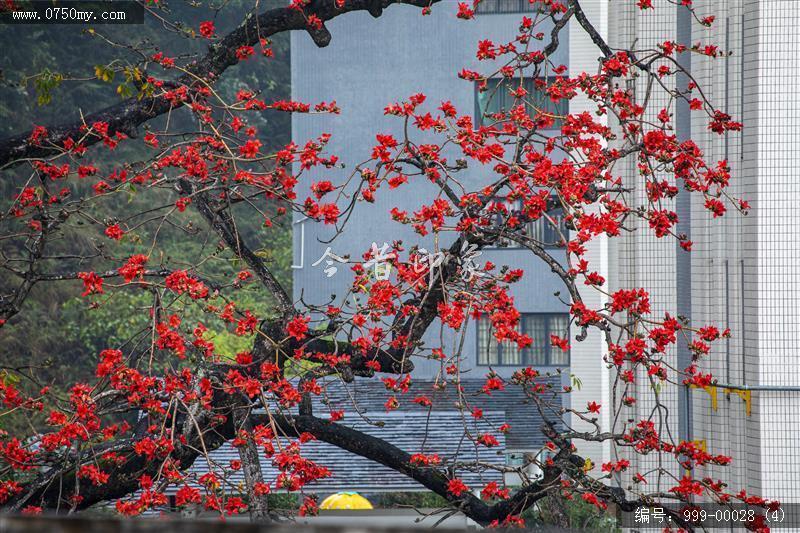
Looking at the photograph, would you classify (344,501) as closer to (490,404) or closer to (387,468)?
(387,468)

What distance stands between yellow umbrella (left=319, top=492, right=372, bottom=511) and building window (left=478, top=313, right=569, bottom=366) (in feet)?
10.3

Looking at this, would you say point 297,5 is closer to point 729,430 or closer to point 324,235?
point 729,430

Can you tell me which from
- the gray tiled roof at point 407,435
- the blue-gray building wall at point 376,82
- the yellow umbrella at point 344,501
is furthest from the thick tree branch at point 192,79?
the blue-gray building wall at point 376,82

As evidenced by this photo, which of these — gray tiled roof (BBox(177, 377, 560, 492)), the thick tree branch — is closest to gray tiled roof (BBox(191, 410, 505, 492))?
gray tiled roof (BBox(177, 377, 560, 492))

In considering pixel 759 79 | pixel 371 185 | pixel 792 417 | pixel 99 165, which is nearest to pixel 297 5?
pixel 371 185

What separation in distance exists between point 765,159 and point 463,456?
6.36 meters

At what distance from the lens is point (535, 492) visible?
343 centimetres

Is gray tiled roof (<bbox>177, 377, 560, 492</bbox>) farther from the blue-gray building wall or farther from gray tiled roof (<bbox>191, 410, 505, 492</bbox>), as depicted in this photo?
the blue-gray building wall

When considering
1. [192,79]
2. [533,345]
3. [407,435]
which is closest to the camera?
[192,79]

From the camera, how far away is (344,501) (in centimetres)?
1112

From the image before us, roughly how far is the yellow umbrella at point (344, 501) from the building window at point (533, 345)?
3136 mm

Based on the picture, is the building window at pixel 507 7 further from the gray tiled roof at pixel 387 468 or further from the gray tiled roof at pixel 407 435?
the gray tiled roof at pixel 387 468

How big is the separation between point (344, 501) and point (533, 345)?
4.03 meters

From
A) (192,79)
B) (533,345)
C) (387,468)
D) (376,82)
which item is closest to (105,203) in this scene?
(376,82)
